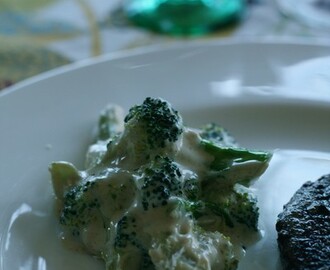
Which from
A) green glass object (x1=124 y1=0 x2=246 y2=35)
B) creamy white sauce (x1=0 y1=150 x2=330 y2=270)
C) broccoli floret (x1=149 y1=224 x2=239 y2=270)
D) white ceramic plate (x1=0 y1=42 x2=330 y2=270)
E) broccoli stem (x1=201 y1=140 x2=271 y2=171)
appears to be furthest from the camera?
green glass object (x1=124 y1=0 x2=246 y2=35)

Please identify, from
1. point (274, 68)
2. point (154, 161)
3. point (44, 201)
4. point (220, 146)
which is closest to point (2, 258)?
point (44, 201)

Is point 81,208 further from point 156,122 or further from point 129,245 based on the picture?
point 156,122

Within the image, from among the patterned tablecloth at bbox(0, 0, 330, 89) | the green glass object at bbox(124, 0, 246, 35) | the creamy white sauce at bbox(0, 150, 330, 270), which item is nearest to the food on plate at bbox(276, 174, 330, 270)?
the creamy white sauce at bbox(0, 150, 330, 270)

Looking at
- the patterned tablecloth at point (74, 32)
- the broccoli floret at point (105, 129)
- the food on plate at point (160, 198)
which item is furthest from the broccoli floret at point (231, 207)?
the patterned tablecloth at point (74, 32)

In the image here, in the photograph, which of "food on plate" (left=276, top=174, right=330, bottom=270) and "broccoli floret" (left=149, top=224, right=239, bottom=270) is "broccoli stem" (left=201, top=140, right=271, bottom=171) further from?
"broccoli floret" (left=149, top=224, right=239, bottom=270)

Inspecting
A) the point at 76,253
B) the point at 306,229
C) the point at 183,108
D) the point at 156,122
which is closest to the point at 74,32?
the point at 183,108

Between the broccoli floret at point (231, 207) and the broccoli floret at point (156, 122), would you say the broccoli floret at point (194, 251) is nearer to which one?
the broccoli floret at point (231, 207)

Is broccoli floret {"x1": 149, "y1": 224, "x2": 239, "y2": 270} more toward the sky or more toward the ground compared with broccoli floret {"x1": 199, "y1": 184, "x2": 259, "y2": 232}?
more toward the ground
